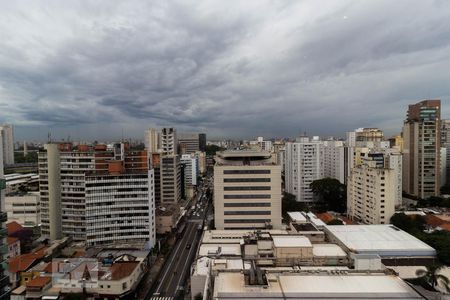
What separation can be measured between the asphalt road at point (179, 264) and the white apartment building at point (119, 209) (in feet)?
6.79

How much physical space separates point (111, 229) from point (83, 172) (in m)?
4.29

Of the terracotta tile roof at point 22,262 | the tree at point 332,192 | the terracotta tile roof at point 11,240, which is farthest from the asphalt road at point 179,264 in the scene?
the tree at point 332,192

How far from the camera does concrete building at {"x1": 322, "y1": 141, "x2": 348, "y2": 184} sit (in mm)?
35531

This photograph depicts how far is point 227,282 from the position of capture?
947 cm

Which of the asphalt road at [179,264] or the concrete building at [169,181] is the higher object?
the concrete building at [169,181]

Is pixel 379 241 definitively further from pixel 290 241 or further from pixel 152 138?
pixel 152 138

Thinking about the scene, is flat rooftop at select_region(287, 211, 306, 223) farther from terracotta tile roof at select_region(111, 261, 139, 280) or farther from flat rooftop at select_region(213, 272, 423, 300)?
flat rooftop at select_region(213, 272, 423, 300)

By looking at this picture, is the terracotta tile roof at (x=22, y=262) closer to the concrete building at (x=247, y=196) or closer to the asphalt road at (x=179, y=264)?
the asphalt road at (x=179, y=264)

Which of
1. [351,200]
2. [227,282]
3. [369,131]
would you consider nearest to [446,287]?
[227,282]

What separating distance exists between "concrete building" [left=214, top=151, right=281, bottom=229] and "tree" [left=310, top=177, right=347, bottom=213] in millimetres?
12676

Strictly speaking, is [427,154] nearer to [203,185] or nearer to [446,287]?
[446,287]

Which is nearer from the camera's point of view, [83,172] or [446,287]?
[446,287]

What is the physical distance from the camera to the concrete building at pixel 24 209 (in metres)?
24.4

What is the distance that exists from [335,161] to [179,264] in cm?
2436
